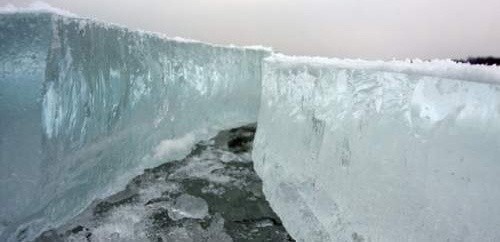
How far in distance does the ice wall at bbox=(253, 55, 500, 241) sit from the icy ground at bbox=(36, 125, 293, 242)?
1.10 ft

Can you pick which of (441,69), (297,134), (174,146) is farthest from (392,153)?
(174,146)

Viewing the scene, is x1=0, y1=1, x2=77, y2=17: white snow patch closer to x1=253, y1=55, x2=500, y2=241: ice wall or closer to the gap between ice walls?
the gap between ice walls

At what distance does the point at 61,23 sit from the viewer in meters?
2.38

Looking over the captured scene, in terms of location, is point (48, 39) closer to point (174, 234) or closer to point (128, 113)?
point (128, 113)

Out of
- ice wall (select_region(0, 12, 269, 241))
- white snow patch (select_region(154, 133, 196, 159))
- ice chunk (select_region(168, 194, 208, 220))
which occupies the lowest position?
ice chunk (select_region(168, 194, 208, 220))

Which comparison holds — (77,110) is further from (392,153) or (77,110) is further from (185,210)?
(392,153)

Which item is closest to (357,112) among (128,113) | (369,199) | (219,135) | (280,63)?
(369,199)

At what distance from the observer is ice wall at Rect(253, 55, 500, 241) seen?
62.3 inches

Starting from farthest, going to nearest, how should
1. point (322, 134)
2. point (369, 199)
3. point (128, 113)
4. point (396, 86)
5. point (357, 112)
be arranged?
point (128, 113)
point (322, 134)
point (357, 112)
point (369, 199)
point (396, 86)

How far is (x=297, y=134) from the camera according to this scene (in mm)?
3209

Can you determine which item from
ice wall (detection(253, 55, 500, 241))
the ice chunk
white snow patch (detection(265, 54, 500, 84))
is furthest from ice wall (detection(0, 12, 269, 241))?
white snow patch (detection(265, 54, 500, 84))

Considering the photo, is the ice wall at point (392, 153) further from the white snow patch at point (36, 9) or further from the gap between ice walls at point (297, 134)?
the white snow patch at point (36, 9)

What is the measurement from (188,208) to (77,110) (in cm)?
126

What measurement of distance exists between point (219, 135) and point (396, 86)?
4.08 metres
